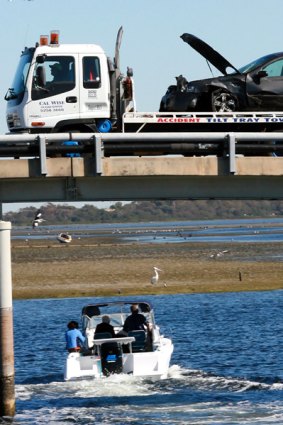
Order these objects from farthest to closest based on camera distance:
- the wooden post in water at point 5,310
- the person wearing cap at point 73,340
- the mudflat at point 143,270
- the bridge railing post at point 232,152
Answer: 1. the mudflat at point 143,270
2. the person wearing cap at point 73,340
3. the wooden post in water at point 5,310
4. the bridge railing post at point 232,152

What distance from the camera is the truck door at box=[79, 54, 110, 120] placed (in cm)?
2828

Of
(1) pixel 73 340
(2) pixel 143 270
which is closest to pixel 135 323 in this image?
(1) pixel 73 340

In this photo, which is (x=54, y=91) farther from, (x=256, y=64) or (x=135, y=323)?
(x=135, y=323)

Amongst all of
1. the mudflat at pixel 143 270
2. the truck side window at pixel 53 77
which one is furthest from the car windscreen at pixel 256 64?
the mudflat at pixel 143 270

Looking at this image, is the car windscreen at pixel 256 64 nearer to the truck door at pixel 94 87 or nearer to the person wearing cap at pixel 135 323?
the truck door at pixel 94 87

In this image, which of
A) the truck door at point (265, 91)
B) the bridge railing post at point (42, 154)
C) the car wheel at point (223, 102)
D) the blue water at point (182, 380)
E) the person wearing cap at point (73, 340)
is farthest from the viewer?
the person wearing cap at point (73, 340)

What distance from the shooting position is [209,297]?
62656 millimetres

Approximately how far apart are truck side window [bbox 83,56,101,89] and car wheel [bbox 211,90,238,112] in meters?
2.87

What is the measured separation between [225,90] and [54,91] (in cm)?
424

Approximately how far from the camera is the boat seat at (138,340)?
108ft

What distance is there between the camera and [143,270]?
261 feet

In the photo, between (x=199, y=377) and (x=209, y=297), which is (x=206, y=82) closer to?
(x=199, y=377)

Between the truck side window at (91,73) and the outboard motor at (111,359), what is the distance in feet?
24.7

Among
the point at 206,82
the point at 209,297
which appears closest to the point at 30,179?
the point at 206,82
